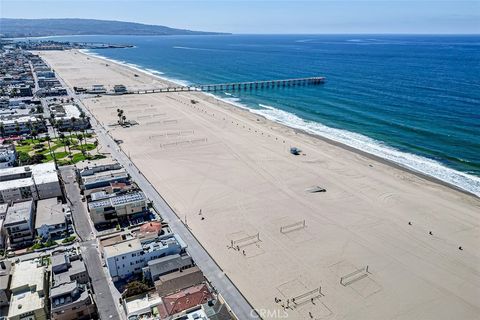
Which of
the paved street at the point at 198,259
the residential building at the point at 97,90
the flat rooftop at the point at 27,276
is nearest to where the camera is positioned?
the paved street at the point at 198,259

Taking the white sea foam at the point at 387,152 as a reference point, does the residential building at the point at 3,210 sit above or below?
below

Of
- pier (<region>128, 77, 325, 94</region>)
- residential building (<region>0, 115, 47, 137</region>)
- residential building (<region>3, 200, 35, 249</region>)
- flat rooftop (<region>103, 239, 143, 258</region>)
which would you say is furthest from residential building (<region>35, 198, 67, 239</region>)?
pier (<region>128, 77, 325, 94</region>)

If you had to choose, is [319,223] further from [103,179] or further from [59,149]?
[59,149]

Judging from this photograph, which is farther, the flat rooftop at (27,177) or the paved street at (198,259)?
the flat rooftop at (27,177)

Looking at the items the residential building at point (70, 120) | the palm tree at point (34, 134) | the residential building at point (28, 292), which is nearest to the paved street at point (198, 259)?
the residential building at point (28, 292)

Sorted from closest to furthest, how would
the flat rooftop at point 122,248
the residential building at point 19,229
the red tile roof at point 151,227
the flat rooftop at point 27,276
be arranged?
the flat rooftop at point 27,276, the flat rooftop at point 122,248, the residential building at point 19,229, the red tile roof at point 151,227

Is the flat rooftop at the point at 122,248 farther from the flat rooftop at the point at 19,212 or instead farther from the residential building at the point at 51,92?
the residential building at the point at 51,92

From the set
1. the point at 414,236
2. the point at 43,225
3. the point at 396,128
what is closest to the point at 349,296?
the point at 414,236
